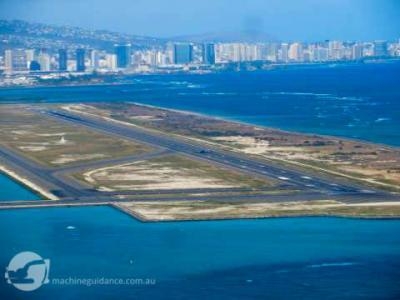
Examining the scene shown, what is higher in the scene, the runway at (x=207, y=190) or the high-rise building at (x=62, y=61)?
the high-rise building at (x=62, y=61)

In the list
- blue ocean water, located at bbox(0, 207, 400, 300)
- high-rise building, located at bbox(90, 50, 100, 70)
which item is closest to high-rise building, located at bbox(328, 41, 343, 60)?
high-rise building, located at bbox(90, 50, 100, 70)

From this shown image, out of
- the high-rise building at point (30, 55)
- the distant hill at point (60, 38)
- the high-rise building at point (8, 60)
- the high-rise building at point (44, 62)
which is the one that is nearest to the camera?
the high-rise building at point (8, 60)

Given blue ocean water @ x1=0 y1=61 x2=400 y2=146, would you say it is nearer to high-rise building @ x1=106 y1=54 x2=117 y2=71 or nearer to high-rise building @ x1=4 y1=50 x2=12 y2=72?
high-rise building @ x1=4 y1=50 x2=12 y2=72

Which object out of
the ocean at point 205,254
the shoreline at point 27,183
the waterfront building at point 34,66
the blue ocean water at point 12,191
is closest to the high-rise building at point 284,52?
the waterfront building at point 34,66

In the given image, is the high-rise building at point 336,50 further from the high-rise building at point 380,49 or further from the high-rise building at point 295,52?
the high-rise building at point 380,49

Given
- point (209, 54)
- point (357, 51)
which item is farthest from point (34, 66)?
point (357, 51)

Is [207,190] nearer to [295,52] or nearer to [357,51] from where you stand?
[357,51]
